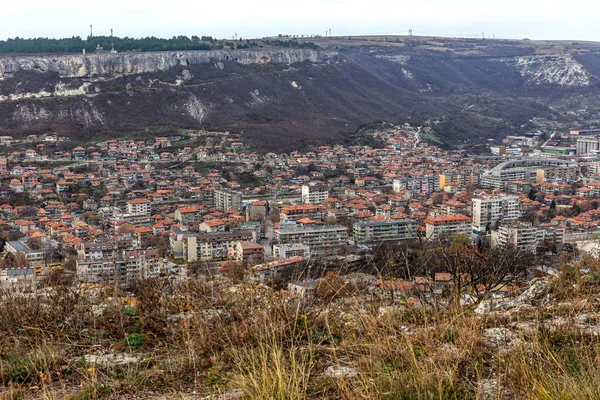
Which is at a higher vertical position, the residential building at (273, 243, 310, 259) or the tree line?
the tree line

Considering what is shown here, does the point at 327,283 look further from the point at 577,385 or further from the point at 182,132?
the point at 182,132

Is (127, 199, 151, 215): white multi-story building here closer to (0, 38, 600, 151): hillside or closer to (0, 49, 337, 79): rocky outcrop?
(0, 38, 600, 151): hillside

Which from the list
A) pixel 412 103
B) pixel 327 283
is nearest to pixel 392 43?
pixel 412 103

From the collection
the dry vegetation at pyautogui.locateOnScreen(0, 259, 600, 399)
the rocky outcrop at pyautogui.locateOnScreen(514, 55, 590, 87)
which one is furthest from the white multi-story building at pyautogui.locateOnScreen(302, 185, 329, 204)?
the rocky outcrop at pyautogui.locateOnScreen(514, 55, 590, 87)

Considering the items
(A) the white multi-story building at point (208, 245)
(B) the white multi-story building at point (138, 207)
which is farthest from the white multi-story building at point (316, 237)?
(B) the white multi-story building at point (138, 207)

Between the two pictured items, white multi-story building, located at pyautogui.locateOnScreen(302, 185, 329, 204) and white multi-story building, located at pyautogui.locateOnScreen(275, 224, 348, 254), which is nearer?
white multi-story building, located at pyautogui.locateOnScreen(275, 224, 348, 254)

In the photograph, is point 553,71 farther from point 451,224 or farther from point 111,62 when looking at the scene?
point 451,224
